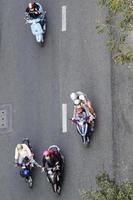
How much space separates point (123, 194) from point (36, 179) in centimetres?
599

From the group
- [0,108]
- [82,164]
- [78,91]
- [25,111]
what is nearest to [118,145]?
[82,164]

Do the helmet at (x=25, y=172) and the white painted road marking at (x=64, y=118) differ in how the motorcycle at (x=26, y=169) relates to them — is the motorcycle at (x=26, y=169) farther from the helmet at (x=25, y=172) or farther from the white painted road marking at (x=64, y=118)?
the white painted road marking at (x=64, y=118)

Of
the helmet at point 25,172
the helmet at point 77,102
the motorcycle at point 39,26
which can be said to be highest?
the motorcycle at point 39,26

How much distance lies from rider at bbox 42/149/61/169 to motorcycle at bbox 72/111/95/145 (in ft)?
3.37

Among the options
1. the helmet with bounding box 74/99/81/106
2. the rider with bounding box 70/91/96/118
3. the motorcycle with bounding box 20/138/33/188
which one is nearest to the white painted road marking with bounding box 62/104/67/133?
the rider with bounding box 70/91/96/118

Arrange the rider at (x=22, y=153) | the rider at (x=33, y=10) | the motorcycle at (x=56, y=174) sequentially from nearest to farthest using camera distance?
1. the motorcycle at (x=56, y=174)
2. the rider at (x=22, y=153)
3. the rider at (x=33, y=10)

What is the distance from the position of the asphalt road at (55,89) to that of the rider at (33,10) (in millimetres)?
781

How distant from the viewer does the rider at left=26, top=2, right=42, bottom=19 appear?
17.0 metres

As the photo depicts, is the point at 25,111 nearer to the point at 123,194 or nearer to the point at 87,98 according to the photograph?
the point at 87,98

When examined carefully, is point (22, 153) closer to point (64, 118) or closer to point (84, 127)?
point (64, 118)

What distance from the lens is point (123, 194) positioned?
10586 mm

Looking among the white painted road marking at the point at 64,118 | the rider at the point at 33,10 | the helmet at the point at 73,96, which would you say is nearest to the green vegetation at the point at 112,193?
the helmet at the point at 73,96

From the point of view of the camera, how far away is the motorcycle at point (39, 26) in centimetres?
1714

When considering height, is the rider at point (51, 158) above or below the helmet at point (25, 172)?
above
